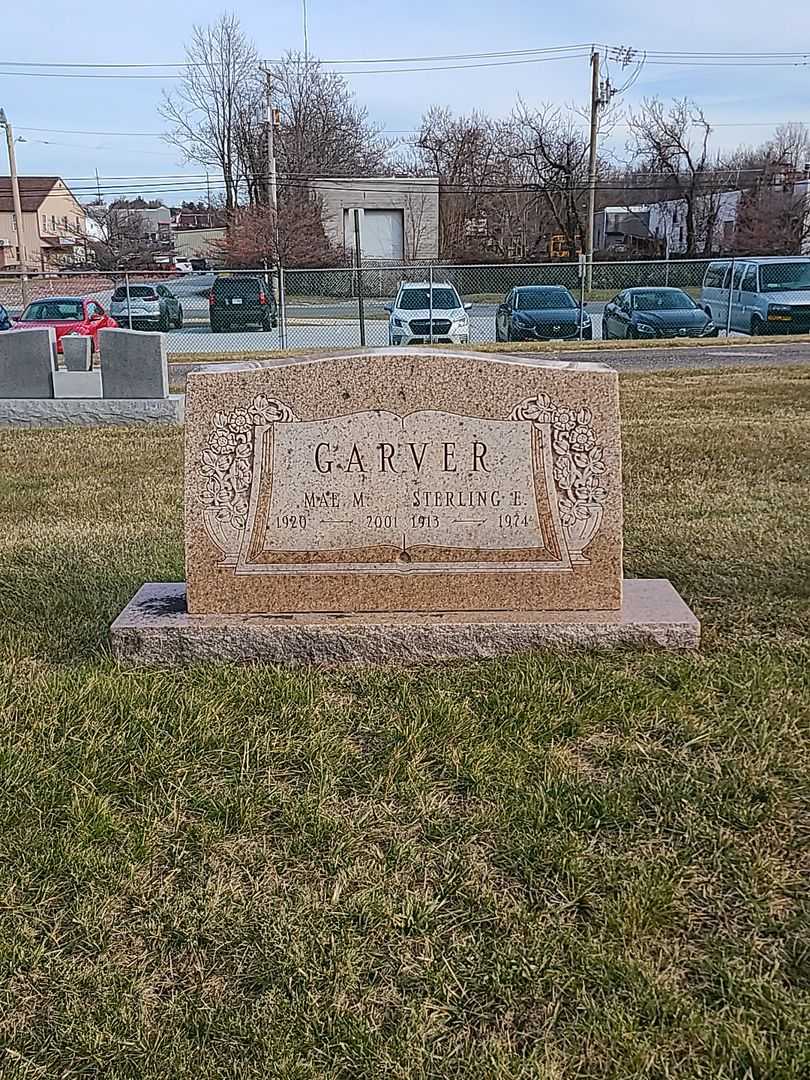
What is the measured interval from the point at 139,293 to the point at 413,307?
11.6m

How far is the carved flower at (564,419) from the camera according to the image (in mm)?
3920

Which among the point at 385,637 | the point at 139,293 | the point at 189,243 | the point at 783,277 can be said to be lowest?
the point at 385,637

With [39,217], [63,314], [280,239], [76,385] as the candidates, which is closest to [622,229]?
[280,239]

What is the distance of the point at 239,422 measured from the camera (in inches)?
155

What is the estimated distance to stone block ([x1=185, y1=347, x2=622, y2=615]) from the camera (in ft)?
12.8

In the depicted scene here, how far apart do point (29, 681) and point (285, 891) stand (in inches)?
64.9

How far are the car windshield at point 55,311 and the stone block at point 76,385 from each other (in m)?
11.7

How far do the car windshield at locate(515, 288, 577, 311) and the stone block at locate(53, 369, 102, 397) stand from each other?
43.3ft

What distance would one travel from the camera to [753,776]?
3098mm

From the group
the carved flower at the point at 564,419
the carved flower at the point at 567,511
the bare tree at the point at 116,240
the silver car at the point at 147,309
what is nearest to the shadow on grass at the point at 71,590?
the carved flower at the point at 567,511

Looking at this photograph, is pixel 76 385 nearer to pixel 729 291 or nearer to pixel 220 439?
pixel 220 439

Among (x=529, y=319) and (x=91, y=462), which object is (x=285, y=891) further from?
(x=529, y=319)

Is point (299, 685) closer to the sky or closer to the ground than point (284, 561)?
closer to the ground

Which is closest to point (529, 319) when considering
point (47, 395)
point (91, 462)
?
point (47, 395)
